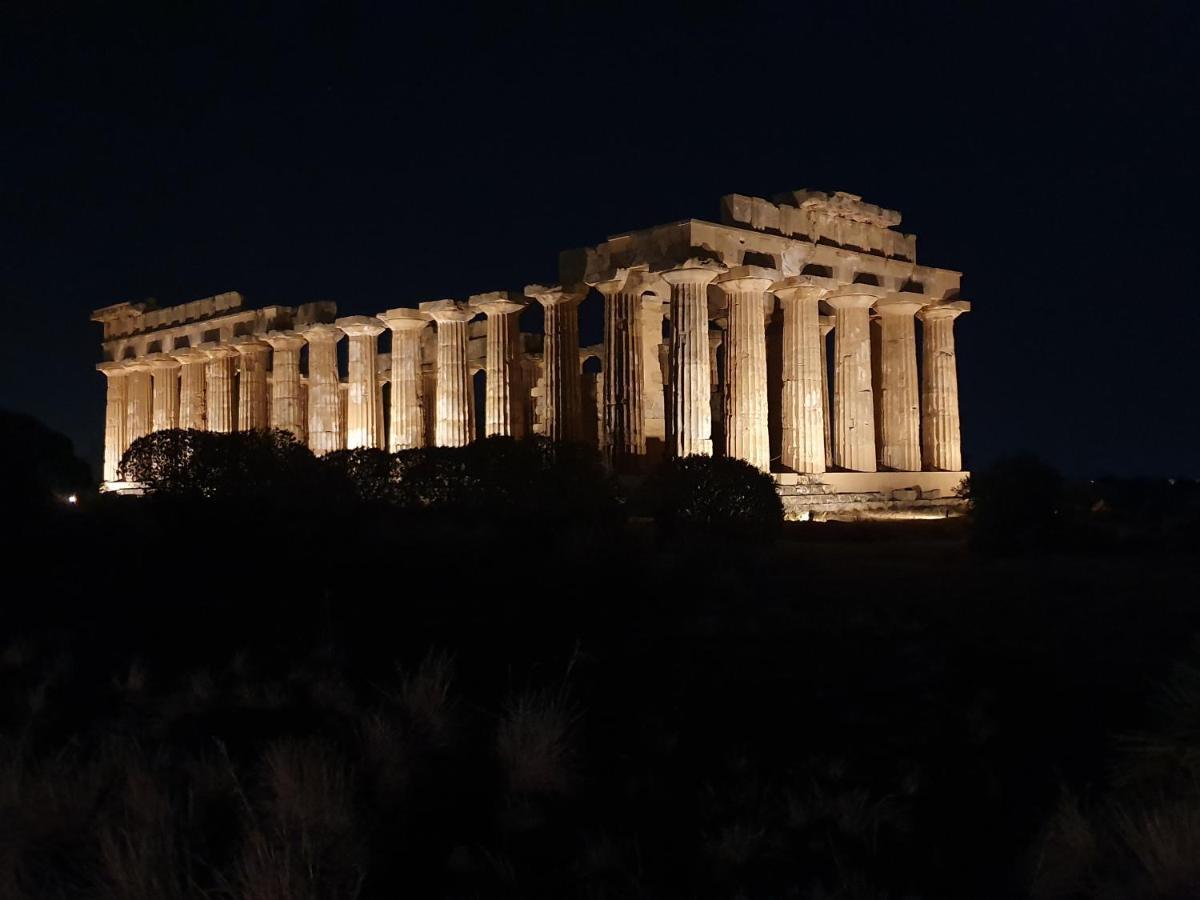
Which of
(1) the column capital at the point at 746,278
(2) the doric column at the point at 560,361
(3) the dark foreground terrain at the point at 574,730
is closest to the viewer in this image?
(3) the dark foreground terrain at the point at 574,730

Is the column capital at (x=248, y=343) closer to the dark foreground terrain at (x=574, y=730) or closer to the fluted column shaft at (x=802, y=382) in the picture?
the fluted column shaft at (x=802, y=382)

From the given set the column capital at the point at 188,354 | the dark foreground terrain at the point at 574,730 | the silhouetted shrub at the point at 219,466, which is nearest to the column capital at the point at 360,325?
the column capital at the point at 188,354

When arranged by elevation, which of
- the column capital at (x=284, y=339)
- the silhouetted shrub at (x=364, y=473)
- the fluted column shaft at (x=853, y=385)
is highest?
the column capital at (x=284, y=339)

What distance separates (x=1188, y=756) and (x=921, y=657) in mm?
2988

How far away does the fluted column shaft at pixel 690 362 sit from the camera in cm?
2480

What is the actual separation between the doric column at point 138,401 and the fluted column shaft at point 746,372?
24934mm

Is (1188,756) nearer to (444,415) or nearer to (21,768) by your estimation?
(21,768)

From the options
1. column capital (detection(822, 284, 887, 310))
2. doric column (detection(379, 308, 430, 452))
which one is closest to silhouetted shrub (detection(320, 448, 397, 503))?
doric column (detection(379, 308, 430, 452))

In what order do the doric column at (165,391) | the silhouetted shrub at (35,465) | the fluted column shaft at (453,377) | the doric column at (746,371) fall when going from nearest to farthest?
the silhouetted shrub at (35,465) → the doric column at (746,371) → the fluted column shaft at (453,377) → the doric column at (165,391)

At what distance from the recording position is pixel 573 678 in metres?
9.15

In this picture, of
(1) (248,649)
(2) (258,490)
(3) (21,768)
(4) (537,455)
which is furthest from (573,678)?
(4) (537,455)

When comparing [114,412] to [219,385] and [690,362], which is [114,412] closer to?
[219,385]

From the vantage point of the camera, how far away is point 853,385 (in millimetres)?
28875

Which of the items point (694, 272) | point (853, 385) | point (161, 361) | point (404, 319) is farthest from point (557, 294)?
point (161, 361)
